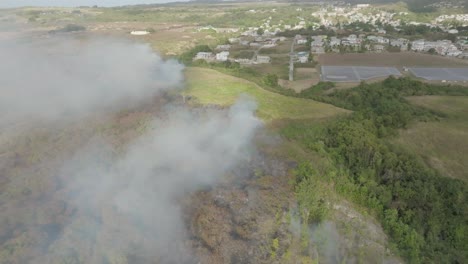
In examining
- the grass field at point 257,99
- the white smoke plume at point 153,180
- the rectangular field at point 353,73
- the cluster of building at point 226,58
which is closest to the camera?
the white smoke plume at point 153,180

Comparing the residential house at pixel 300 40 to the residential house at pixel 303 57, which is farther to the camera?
the residential house at pixel 300 40

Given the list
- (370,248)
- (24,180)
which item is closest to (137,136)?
(24,180)

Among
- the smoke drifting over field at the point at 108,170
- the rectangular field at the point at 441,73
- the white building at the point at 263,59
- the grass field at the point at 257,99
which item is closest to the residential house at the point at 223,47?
the white building at the point at 263,59

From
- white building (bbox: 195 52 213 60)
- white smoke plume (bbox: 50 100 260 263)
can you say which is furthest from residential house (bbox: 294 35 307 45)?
white smoke plume (bbox: 50 100 260 263)

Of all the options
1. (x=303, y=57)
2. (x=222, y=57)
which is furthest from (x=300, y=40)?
(x=222, y=57)

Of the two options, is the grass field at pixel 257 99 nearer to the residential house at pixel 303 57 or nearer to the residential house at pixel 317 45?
the residential house at pixel 303 57

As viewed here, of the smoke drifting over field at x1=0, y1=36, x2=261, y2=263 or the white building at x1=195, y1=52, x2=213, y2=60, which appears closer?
the smoke drifting over field at x1=0, y1=36, x2=261, y2=263

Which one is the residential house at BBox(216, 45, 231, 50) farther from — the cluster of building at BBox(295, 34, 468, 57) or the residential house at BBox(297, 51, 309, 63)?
the cluster of building at BBox(295, 34, 468, 57)
